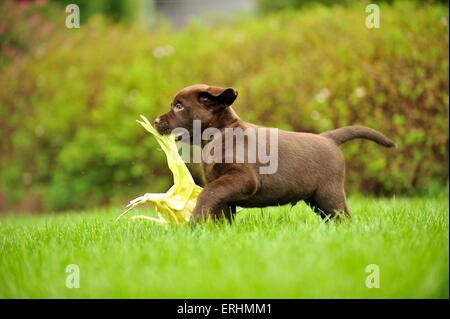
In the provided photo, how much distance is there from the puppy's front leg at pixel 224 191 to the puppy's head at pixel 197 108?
0.57 m

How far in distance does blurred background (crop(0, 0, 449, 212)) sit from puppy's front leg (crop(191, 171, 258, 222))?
4.17 meters

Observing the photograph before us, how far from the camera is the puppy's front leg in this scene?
12.8 ft

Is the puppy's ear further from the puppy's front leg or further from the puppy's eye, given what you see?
the puppy's front leg

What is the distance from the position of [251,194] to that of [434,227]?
48.9 inches

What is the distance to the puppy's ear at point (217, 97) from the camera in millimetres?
4246

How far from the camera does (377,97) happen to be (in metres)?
7.89

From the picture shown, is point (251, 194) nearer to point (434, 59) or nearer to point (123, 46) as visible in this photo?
point (434, 59)

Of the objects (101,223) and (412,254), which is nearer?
(412,254)

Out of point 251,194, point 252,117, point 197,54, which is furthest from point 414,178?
point 251,194
